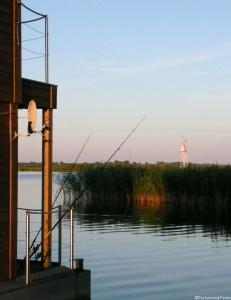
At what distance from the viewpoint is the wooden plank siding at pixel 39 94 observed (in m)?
11.5

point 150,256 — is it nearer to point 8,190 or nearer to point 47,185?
point 47,185

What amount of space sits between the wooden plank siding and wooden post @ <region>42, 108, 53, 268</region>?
20 cm

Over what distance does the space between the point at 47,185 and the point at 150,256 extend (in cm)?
720

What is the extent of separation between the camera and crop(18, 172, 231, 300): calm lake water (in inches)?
537

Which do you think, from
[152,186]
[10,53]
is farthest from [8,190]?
[152,186]

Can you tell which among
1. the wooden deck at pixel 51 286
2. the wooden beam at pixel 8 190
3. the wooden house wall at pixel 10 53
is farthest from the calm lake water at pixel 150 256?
the wooden house wall at pixel 10 53

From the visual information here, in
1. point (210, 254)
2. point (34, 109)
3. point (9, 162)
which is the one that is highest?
point (34, 109)

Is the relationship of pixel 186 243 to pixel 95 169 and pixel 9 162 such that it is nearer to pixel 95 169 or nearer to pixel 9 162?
pixel 9 162

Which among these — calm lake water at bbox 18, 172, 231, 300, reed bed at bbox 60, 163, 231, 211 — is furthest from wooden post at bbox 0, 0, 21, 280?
reed bed at bbox 60, 163, 231, 211

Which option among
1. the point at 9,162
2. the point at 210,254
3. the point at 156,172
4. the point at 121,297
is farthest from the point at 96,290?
the point at 156,172

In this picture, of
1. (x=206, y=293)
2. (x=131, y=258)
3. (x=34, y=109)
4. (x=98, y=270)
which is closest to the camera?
(x=34, y=109)

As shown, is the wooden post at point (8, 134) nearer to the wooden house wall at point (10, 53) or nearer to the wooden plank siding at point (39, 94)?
the wooden house wall at point (10, 53)

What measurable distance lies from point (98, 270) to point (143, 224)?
1179 centimetres

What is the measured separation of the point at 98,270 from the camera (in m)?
15.7
